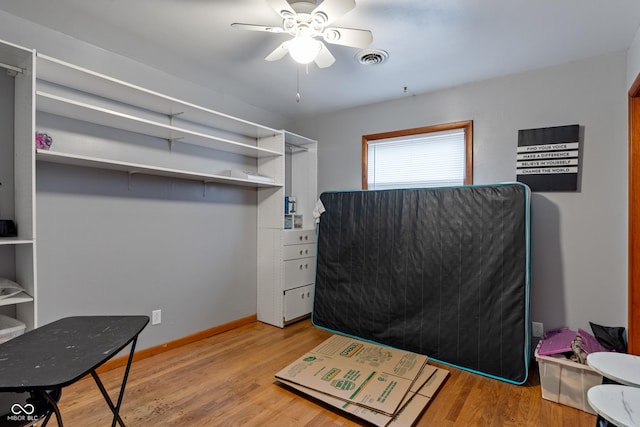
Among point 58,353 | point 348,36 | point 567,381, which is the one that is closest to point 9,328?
point 58,353

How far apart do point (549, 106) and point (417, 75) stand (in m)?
1.03

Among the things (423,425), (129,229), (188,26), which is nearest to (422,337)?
(423,425)

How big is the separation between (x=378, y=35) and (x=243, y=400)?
2.44 meters

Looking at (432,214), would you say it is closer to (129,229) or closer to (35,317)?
(129,229)

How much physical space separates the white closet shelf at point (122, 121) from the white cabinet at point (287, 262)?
0.71 meters

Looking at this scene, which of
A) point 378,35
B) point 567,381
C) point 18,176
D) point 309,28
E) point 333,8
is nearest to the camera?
point 333,8

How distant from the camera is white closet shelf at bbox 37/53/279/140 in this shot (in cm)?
182

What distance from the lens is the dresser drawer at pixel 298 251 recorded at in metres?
3.23

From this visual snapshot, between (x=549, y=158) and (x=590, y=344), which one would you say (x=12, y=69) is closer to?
(x=549, y=158)

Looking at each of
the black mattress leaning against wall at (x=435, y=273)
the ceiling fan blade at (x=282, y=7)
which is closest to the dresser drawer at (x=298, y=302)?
the black mattress leaning against wall at (x=435, y=273)

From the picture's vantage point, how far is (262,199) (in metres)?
3.39

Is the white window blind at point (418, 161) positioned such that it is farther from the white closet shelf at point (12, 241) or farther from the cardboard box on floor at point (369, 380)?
the white closet shelf at point (12, 241)

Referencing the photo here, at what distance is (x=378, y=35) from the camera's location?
203 cm

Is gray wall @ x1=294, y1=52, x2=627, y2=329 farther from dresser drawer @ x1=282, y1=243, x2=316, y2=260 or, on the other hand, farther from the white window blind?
dresser drawer @ x1=282, y1=243, x2=316, y2=260
